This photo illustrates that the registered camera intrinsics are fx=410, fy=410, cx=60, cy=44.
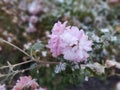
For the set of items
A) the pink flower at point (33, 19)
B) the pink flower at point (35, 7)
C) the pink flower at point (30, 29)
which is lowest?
the pink flower at point (30, 29)

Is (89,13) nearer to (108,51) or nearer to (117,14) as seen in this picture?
(117,14)

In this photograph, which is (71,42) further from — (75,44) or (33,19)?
(33,19)

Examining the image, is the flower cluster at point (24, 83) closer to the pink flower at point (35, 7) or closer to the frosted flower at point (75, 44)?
the frosted flower at point (75, 44)

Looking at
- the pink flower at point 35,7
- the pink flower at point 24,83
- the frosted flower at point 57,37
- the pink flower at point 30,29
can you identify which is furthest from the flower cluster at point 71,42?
the pink flower at point 35,7

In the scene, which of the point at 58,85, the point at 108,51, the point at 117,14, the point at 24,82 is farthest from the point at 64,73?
the point at 117,14

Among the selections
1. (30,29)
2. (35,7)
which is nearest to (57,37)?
(30,29)

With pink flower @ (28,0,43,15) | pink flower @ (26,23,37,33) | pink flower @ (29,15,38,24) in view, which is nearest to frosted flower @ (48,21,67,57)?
pink flower @ (26,23,37,33)

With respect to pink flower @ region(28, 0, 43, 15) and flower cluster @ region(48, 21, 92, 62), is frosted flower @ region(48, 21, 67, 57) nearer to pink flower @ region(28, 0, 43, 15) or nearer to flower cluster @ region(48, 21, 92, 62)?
flower cluster @ region(48, 21, 92, 62)
